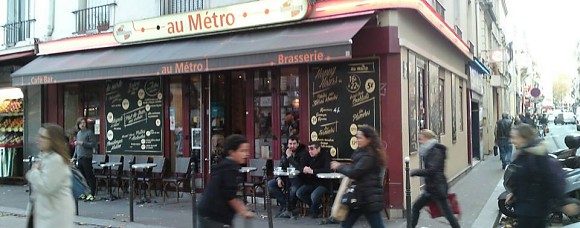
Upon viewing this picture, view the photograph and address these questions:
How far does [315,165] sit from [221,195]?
4448 mm

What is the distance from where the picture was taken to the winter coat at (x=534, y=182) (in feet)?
15.6

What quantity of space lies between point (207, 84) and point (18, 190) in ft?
19.4

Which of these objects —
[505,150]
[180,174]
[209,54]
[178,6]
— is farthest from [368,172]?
[505,150]

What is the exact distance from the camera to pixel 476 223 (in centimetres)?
841

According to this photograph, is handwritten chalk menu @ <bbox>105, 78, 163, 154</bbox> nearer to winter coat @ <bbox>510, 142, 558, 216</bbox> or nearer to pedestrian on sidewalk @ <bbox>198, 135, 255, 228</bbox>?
pedestrian on sidewalk @ <bbox>198, 135, 255, 228</bbox>

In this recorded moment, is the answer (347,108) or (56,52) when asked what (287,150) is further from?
(56,52)

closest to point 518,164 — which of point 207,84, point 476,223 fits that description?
point 476,223

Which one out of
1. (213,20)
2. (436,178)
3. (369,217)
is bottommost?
(369,217)

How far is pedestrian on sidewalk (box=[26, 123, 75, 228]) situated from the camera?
461cm

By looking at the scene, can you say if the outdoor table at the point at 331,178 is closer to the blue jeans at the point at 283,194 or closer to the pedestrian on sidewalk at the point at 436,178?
the blue jeans at the point at 283,194

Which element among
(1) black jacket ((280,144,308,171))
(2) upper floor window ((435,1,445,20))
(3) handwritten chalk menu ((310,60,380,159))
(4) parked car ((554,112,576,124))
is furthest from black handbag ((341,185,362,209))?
(4) parked car ((554,112,576,124))

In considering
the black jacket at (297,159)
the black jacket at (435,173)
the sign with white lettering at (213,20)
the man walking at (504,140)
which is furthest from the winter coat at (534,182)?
the man walking at (504,140)

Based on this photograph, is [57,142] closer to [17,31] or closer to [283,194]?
[283,194]

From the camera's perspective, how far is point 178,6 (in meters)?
11.9
